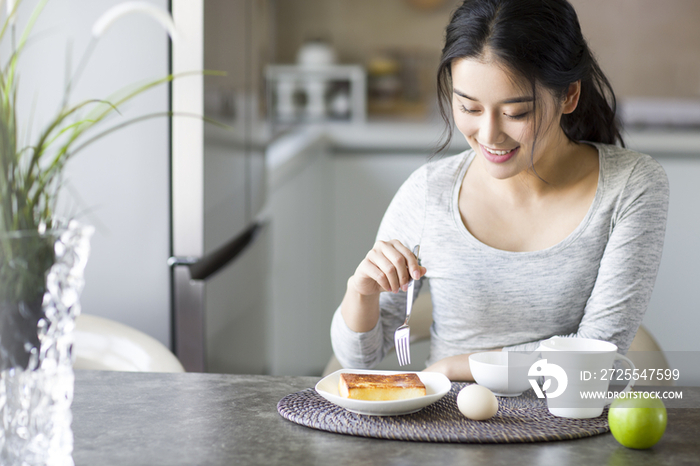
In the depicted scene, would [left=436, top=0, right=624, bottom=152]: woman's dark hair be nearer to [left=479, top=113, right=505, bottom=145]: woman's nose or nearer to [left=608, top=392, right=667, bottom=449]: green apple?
[left=479, top=113, right=505, bottom=145]: woman's nose

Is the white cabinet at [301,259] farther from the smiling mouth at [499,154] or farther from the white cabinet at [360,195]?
the smiling mouth at [499,154]

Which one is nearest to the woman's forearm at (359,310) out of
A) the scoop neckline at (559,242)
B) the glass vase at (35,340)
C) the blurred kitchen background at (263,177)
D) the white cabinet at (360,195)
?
the scoop neckline at (559,242)

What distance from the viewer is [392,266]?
966mm

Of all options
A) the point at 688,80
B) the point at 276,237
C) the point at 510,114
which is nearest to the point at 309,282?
the point at 276,237

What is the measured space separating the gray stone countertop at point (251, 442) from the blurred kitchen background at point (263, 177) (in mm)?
552

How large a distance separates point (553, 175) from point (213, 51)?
0.74 metres

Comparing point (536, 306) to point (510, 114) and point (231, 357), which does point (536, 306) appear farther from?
point (231, 357)

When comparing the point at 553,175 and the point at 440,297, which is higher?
the point at 553,175

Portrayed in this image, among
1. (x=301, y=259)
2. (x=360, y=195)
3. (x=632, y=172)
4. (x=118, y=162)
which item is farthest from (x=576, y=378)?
(x=360, y=195)

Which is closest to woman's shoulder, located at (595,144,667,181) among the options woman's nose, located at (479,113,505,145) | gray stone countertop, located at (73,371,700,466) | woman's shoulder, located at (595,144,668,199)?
woman's shoulder, located at (595,144,668,199)

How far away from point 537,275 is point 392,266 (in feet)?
1.00

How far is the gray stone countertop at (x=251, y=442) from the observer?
0.70 metres

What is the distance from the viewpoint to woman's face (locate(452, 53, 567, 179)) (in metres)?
1.02

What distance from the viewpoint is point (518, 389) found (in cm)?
88
